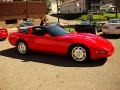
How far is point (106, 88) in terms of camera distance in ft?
21.3

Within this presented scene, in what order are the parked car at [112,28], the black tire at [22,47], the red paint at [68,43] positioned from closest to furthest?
1. the red paint at [68,43]
2. the black tire at [22,47]
3. the parked car at [112,28]

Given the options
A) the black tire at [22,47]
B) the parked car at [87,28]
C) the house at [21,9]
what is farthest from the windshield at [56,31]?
the house at [21,9]

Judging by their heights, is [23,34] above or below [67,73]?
above

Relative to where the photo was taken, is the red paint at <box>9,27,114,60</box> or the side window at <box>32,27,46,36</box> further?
the side window at <box>32,27,46,36</box>

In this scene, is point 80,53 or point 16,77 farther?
point 80,53

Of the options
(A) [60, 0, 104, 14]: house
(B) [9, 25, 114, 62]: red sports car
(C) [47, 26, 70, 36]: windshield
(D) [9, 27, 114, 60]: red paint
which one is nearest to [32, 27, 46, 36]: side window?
(B) [9, 25, 114, 62]: red sports car

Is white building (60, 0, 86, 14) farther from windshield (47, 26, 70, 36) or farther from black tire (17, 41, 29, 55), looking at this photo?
windshield (47, 26, 70, 36)

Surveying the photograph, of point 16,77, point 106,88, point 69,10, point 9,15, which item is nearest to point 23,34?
point 16,77

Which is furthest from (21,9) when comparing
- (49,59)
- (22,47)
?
(49,59)

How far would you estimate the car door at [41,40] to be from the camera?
998cm

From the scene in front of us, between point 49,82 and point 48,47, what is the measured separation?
10.1 ft

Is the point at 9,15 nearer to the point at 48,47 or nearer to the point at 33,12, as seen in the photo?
the point at 33,12

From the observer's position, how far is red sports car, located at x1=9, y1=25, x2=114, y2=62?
901 centimetres

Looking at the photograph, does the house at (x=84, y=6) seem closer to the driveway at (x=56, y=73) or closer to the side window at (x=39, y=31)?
the side window at (x=39, y=31)
